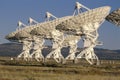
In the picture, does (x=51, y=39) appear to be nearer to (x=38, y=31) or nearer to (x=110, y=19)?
(x=38, y=31)

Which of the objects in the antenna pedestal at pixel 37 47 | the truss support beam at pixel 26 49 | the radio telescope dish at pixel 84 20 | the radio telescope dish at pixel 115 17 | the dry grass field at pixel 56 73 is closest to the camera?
the dry grass field at pixel 56 73

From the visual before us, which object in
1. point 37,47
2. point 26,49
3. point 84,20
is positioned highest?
point 84,20

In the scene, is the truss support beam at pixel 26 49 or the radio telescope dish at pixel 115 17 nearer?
the radio telescope dish at pixel 115 17

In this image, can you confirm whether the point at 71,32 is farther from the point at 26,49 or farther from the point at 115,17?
the point at 26,49

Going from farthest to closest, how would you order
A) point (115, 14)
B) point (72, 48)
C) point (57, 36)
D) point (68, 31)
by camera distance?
point (72, 48) < point (57, 36) < point (68, 31) < point (115, 14)

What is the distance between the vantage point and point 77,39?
449 feet

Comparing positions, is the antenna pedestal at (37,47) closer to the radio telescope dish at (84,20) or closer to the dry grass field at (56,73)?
the radio telescope dish at (84,20)

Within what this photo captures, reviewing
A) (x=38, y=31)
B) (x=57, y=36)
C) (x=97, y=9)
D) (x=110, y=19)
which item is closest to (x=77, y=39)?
(x=57, y=36)

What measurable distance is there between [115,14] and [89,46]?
2600 centimetres

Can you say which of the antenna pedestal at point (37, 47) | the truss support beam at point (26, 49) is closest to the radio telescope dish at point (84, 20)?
the antenna pedestal at point (37, 47)

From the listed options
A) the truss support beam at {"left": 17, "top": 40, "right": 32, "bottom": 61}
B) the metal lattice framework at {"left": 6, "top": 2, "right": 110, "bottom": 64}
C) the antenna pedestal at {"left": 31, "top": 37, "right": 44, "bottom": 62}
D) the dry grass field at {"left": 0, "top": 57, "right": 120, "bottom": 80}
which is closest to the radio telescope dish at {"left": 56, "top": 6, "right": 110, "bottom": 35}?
the metal lattice framework at {"left": 6, "top": 2, "right": 110, "bottom": 64}

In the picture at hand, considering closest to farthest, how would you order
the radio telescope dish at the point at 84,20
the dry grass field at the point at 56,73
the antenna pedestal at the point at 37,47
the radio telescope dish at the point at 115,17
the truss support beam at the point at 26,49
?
1. the dry grass field at the point at 56,73
2. the radio telescope dish at the point at 115,17
3. the radio telescope dish at the point at 84,20
4. the antenna pedestal at the point at 37,47
5. the truss support beam at the point at 26,49

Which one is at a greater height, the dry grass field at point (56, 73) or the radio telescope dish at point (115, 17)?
the radio telescope dish at point (115, 17)

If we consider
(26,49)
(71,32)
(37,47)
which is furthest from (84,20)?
(26,49)
